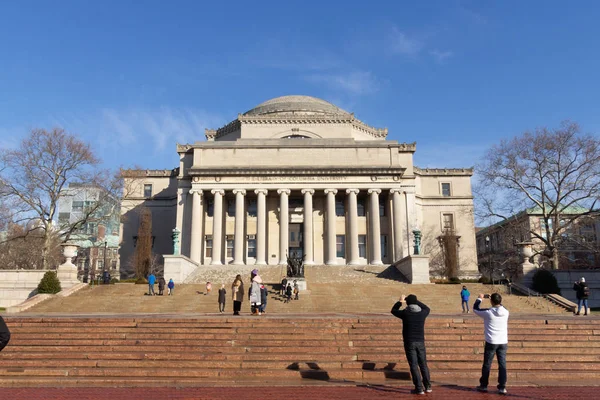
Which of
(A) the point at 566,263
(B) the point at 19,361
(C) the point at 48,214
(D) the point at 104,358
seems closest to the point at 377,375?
(D) the point at 104,358

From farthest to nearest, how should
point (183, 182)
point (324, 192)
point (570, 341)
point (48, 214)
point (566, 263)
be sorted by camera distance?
1. point (566, 263)
2. point (183, 182)
3. point (324, 192)
4. point (48, 214)
5. point (570, 341)

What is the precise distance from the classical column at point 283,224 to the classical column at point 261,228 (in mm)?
1556

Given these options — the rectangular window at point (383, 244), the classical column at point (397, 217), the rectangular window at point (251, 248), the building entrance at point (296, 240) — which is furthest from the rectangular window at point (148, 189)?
the classical column at point (397, 217)

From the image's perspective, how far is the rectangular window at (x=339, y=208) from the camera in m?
49.9

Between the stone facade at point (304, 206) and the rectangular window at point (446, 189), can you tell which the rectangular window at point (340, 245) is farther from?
the rectangular window at point (446, 189)

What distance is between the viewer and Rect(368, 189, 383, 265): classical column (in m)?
45.9

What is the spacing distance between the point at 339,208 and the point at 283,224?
21.7 ft

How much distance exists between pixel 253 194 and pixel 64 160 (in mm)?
17540

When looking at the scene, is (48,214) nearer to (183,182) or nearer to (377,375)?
(183,182)

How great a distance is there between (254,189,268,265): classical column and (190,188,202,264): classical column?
18.5ft

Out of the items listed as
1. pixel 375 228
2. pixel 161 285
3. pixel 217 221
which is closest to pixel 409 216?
pixel 375 228

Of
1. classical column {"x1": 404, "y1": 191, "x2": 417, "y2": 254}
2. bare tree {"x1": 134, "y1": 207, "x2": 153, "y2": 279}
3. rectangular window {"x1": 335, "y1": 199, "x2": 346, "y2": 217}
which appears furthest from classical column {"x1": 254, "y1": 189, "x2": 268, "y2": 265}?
classical column {"x1": 404, "y1": 191, "x2": 417, "y2": 254}

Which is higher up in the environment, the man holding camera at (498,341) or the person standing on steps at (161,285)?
the person standing on steps at (161,285)

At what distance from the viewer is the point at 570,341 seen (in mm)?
13273
